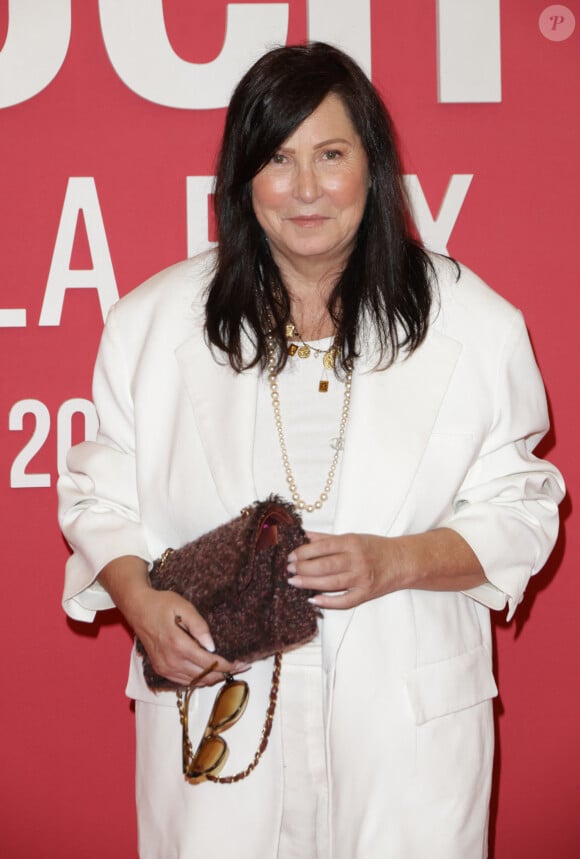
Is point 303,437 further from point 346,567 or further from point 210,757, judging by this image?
point 210,757

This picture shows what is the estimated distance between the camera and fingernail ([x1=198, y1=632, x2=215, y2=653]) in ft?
5.45

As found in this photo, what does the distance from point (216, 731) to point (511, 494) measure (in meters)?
0.59

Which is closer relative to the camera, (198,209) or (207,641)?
(207,641)

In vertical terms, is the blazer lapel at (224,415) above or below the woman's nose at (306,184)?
below

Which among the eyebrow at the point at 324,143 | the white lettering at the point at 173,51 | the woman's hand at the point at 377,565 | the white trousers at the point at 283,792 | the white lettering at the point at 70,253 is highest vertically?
the white lettering at the point at 173,51

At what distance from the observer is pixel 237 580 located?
1.64 m

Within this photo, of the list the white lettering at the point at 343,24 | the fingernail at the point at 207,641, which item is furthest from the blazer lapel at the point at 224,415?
the white lettering at the point at 343,24

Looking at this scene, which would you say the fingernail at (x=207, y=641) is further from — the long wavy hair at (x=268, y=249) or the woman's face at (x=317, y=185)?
the woman's face at (x=317, y=185)

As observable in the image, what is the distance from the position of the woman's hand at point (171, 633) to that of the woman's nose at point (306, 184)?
2.14 feet

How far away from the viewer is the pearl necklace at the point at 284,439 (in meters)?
1.86

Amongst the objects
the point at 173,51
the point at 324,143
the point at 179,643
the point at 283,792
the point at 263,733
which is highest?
the point at 173,51

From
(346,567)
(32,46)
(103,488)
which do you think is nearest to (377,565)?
(346,567)

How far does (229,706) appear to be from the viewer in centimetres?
175

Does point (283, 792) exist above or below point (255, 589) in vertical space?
below
